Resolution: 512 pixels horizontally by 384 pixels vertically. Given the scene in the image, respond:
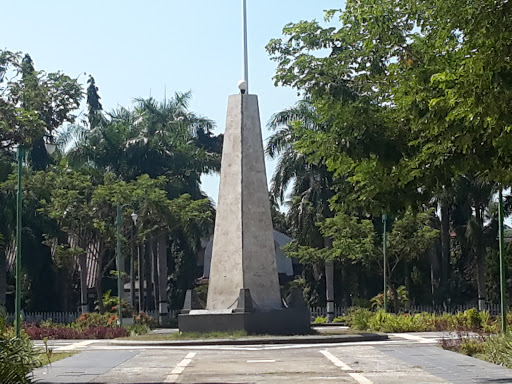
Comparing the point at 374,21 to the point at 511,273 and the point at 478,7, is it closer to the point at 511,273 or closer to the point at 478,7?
the point at 478,7

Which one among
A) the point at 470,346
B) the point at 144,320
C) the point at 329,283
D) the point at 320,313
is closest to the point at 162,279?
the point at 144,320

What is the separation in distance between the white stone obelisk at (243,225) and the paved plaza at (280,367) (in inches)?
314

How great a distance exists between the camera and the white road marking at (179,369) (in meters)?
17.3

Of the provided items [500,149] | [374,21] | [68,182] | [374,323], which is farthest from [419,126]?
[68,182]

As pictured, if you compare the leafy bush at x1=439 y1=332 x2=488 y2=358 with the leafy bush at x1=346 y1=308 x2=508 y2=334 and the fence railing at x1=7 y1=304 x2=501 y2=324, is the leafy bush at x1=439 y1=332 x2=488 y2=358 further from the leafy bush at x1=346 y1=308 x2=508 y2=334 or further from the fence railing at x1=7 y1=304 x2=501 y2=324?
the fence railing at x1=7 y1=304 x2=501 y2=324

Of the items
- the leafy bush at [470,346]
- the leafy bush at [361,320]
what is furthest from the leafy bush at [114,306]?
the leafy bush at [470,346]

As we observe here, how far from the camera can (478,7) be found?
10.7 metres

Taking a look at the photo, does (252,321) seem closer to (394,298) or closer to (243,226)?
(243,226)

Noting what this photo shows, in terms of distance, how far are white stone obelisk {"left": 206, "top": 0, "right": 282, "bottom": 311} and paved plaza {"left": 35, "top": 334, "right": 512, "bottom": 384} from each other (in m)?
7.98

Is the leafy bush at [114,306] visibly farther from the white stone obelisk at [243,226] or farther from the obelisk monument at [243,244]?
the white stone obelisk at [243,226]

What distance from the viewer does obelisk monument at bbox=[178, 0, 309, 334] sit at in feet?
117

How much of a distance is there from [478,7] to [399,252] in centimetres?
4237

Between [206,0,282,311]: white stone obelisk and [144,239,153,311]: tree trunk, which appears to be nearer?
[206,0,282,311]: white stone obelisk

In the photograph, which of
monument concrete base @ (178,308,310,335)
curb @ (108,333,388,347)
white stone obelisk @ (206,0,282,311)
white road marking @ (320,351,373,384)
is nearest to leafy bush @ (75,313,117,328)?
monument concrete base @ (178,308,310,335)
